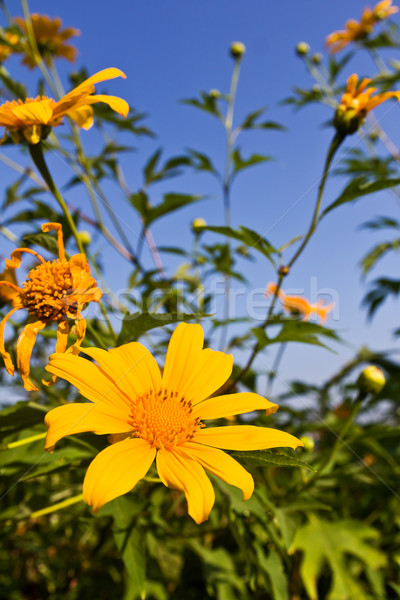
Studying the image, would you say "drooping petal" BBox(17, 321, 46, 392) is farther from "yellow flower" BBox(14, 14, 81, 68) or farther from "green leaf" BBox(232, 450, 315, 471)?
"yellow flower" BBox(14, 14, 81, 68)

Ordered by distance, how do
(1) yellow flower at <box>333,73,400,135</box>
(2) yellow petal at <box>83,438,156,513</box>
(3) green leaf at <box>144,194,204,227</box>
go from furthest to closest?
(3) green leaf at <box>144,194,204,227</box> < (1) yellow flower at <box>333,73,400,135</box> < (2) yellow petal at <box>83,438,156,513</box>

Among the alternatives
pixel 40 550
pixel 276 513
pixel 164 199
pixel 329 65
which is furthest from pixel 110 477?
pixel 329 65

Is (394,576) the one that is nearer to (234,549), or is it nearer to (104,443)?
(234,549)

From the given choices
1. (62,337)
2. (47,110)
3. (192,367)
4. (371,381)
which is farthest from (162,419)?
(371,381)

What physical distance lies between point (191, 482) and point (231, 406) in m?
0.15

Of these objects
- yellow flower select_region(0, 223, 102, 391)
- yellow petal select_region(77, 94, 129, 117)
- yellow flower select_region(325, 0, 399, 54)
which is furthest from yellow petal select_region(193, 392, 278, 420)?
yellow flower select_region(325, 0, 399, 54)

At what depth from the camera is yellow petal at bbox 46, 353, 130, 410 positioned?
0.60m

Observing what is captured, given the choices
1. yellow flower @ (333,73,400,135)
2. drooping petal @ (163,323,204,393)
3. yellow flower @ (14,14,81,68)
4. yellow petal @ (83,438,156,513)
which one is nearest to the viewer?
yellow petal @ (83,438,156,513)

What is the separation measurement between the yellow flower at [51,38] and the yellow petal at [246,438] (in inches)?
83.4

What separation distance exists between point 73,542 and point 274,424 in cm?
79

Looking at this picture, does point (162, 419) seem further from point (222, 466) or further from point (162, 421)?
point (222, 466)

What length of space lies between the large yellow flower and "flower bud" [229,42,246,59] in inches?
78.0

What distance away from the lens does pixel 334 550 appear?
1254mm

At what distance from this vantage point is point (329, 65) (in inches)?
113
